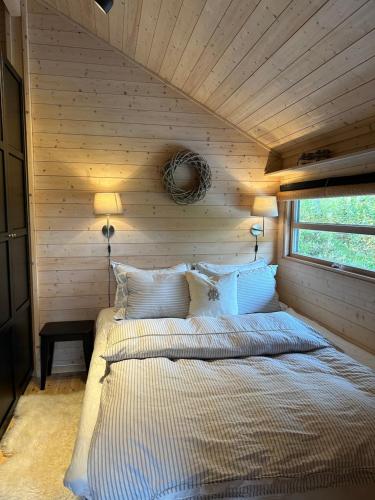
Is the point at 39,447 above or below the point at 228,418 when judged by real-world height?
below

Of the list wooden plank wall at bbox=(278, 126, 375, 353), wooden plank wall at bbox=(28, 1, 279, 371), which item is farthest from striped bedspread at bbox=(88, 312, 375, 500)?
wooden plank wall at bbox=(28, 1, 279, 371)

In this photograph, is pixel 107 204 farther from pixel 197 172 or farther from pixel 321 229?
pixel 321 229

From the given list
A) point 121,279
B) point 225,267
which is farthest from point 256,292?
point 121,279

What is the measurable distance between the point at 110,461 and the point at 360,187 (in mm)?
1957

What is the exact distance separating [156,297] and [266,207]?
4.07 feet

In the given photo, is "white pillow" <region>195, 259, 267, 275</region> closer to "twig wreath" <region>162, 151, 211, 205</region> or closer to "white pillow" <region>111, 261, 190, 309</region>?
"white pillow" <region>111, 261, 190, 309</region>

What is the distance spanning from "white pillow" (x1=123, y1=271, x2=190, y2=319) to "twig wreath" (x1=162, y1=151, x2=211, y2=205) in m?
0.76

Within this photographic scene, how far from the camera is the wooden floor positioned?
2738 mm

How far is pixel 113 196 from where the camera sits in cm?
275

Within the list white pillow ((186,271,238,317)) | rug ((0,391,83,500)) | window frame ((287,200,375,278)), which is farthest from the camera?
white pillow ((186,271,238,317))

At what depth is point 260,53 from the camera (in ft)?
6.45

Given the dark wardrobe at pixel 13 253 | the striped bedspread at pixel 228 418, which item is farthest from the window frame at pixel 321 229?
the dark wardrobe at pixel 13 253

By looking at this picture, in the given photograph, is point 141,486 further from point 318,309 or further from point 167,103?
point 167,103

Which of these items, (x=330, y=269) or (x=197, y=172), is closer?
(x=330, y=269)
